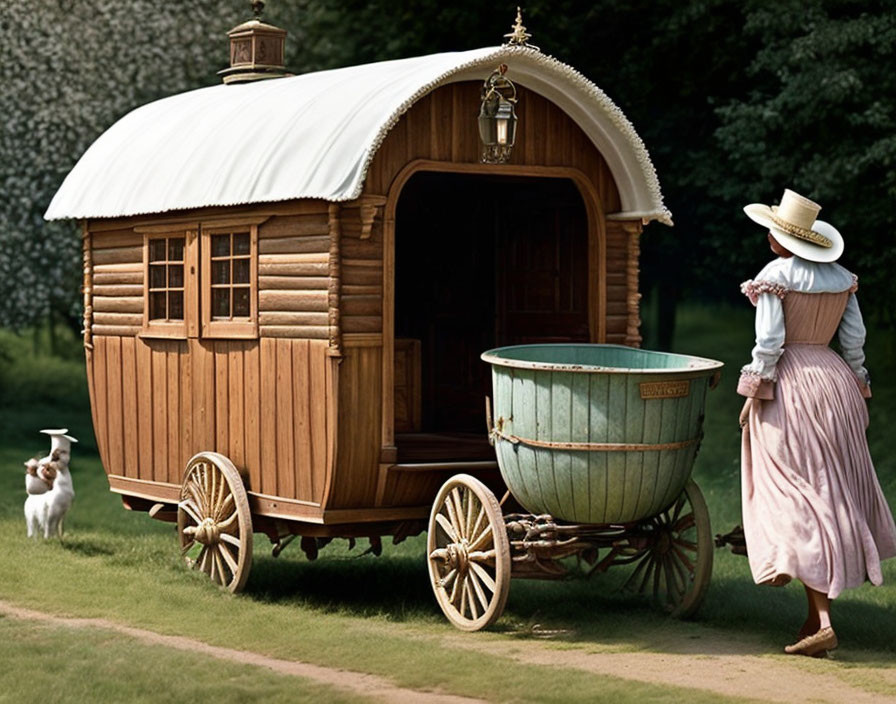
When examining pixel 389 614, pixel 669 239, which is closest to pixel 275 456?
pixel 389 614

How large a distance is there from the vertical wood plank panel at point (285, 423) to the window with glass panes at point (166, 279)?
4.98 ft

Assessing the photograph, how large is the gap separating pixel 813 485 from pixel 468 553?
204cm

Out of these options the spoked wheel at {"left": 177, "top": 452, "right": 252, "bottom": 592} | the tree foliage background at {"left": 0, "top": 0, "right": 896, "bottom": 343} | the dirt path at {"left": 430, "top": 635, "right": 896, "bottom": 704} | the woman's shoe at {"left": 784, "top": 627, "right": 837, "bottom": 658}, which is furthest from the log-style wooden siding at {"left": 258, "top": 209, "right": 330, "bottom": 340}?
the tree foliage background at {"left": 0, "top": 0, "right": 896, "bottom": 343}

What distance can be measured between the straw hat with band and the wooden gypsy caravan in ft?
5.94

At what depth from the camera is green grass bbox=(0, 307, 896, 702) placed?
8.98 m

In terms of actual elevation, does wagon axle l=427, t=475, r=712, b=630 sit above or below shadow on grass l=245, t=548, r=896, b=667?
above

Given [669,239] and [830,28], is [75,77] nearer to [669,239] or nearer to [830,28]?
[669,239]

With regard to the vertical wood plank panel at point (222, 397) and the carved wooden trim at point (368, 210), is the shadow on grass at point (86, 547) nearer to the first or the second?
the vertical wood plank panel at point (222, 397)

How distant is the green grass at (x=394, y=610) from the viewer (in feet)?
29.5

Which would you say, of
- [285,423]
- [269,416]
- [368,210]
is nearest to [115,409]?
[269,416]

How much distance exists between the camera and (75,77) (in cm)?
2272

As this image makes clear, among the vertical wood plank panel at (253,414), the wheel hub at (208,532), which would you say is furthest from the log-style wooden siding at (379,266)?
the wheel hub at (208,532)

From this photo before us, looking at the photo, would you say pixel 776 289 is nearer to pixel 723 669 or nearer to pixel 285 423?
pixel 723 669

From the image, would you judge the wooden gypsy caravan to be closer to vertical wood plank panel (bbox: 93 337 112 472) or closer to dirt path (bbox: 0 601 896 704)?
vertical wood plank panel (bbox: 93 337 112 472)
